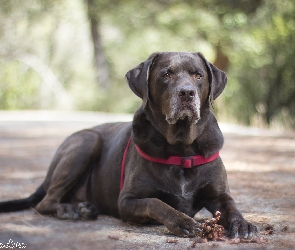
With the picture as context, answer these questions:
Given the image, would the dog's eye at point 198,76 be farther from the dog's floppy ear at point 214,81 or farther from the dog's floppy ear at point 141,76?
the dog's floppy ear at point 141,76

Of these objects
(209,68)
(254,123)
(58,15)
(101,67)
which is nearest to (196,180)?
(209,68)

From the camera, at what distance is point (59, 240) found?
4.18 metres

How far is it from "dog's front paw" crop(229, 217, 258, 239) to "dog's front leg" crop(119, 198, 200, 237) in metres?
0.27

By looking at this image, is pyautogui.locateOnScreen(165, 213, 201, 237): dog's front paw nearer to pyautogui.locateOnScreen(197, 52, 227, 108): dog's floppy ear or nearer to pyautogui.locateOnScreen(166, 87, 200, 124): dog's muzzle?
pyautogui.locateOnScreen(166, 87, 200, 124): dog's muzzle

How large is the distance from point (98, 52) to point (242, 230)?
22.8 m

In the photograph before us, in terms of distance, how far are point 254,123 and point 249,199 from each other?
359 inches

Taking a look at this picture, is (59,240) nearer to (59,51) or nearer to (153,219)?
(153,219)

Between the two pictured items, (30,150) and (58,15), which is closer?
(30,150)

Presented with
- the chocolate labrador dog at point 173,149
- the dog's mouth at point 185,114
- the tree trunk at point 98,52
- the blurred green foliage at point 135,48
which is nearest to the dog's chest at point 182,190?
the chocolate labrador dog at point 173,149

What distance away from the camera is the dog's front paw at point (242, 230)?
424cm

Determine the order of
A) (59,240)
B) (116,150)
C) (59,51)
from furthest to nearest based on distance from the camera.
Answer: (59,51)
(116,150)
(59,240)

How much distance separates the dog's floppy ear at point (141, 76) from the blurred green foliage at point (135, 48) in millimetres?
9284

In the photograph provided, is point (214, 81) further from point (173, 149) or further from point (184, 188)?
point (184, 188)

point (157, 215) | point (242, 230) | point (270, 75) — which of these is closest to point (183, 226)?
point (157, 215)
